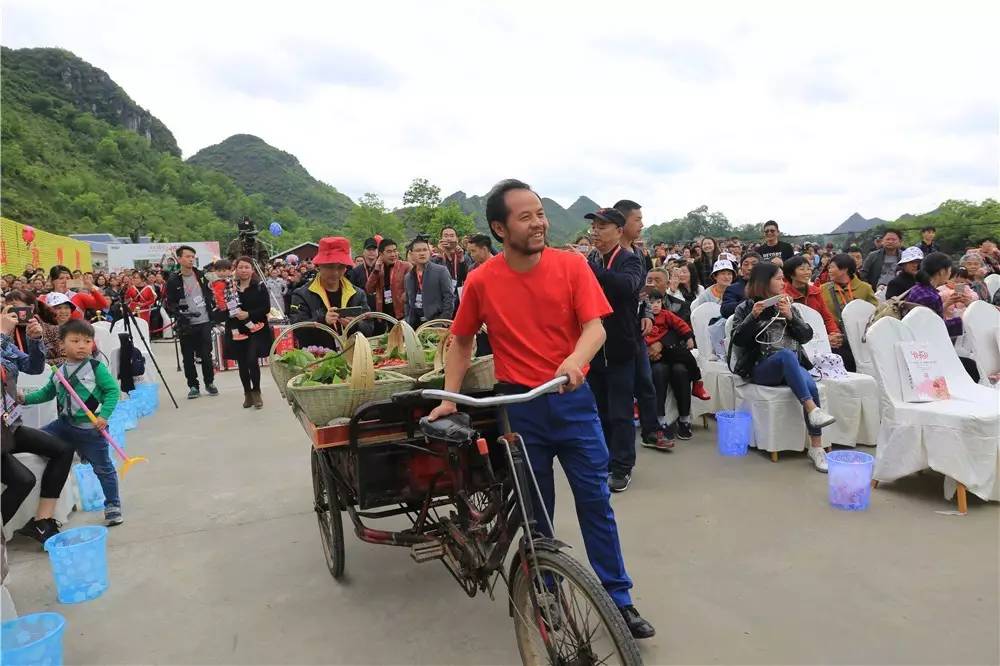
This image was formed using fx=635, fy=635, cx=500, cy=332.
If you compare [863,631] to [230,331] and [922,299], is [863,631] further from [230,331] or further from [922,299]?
[230,331]

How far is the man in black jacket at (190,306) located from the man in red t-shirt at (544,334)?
675 centimetres

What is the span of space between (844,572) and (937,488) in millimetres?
1622

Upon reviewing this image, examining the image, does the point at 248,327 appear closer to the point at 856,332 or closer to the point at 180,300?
the point at 180,300

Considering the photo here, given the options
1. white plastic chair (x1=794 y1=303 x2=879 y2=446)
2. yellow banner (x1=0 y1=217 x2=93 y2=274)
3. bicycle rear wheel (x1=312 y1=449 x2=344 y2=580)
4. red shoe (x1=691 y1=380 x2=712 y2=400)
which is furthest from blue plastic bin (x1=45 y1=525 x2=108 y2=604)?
yellow banner (x1=0 y1=217 x2=93 y2=274)

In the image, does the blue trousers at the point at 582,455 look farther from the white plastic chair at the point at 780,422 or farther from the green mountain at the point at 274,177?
the green mountain at the point at 274,177

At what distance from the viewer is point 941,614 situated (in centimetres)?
278

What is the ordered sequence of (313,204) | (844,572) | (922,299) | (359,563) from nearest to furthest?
(844,572) → (359,563) → (922,299) → (313,204)

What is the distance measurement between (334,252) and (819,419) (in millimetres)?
3737

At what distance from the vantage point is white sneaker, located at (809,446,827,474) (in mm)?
4648

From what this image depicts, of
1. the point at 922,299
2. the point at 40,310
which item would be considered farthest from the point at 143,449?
the point at 922,299

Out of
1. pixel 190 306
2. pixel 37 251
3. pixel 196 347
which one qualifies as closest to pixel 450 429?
pixel 190 306

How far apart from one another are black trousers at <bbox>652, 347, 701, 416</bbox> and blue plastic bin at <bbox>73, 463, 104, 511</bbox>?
4.49 meters

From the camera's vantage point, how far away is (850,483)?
3895mm

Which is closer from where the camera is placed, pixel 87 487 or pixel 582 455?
pixel 582 455
